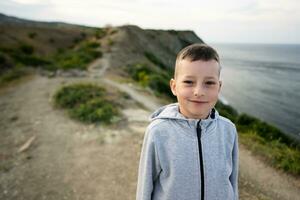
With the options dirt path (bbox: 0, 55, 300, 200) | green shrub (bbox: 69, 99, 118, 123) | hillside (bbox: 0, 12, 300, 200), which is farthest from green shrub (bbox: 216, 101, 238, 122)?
green shrub (bbox: 69, 99, 118, 123)

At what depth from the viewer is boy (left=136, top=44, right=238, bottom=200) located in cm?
214

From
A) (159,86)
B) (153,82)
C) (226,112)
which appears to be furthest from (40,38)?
(226,112)

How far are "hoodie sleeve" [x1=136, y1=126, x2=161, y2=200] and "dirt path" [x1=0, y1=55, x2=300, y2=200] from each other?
297cm

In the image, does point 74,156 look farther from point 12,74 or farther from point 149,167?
point 12,74

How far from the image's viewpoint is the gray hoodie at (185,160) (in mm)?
2158

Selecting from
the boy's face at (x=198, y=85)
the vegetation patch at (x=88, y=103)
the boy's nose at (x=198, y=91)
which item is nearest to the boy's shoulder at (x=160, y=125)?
the boy's face at (x=198, y=85)

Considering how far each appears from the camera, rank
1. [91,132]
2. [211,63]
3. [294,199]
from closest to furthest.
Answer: [211,63] < [294,199] < [91,132]

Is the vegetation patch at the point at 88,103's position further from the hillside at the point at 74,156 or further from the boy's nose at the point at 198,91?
the boy's nose at the point at 198,91

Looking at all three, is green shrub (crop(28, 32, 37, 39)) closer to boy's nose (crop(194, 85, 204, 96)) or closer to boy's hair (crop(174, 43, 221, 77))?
boy's hair (crop(174, 43, 221, 77))

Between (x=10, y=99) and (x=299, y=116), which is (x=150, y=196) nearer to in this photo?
(x=10, y=99)

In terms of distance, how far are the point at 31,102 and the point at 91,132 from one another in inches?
170

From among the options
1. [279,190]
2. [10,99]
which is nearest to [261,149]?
[279,190]

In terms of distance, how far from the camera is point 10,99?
11.6m

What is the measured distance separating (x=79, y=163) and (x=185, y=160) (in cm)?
453
